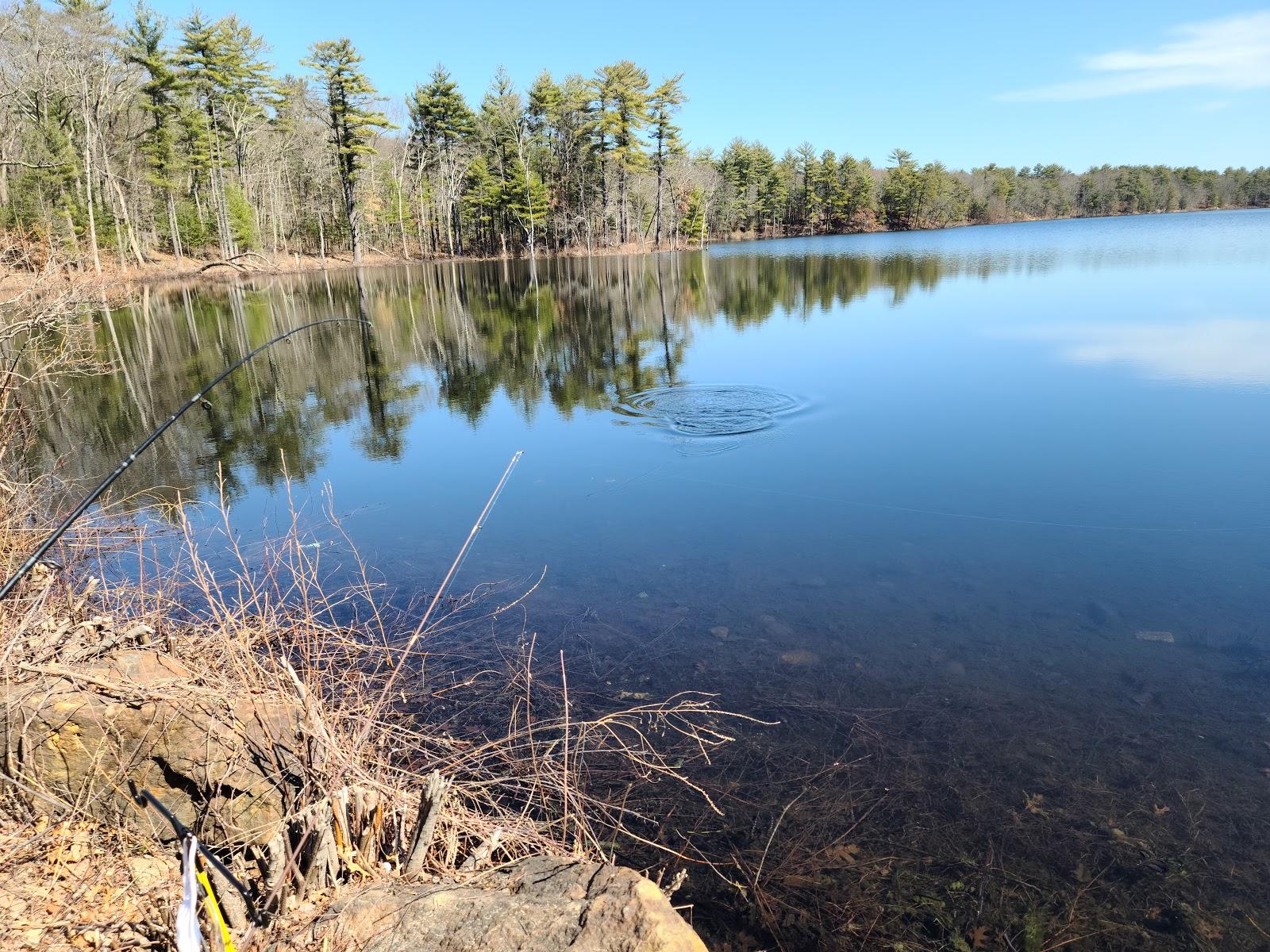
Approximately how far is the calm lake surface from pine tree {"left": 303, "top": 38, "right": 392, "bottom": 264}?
3106 centimetres

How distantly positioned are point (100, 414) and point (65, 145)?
2956 centimetres

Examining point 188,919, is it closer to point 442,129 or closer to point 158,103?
point 158,103

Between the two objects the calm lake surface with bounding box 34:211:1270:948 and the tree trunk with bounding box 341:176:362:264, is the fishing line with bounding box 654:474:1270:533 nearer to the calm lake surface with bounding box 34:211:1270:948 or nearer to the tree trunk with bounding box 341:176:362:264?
the calm lake surface with bounding box 34:211:1270:948

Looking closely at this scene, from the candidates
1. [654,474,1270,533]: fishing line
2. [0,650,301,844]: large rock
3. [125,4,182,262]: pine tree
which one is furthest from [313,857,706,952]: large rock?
[125,4,182,262]: pine tree

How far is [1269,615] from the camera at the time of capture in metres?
A: 5.98

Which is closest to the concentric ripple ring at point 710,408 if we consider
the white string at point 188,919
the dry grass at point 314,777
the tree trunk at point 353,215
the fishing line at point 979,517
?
the fishing line at point 979,517

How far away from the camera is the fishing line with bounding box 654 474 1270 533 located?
7.65m

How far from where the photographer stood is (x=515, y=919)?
9.00 ft

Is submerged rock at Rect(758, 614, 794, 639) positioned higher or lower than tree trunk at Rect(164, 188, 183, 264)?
lower

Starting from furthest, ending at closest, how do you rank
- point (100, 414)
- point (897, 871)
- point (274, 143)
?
point (274, 143), point (100, 414), point (897, 871)

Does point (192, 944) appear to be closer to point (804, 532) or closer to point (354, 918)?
point (354, 918)

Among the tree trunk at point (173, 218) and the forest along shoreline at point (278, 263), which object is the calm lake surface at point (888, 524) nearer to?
the forest along shoreline at point (278, 263)

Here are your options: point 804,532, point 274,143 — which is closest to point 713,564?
point 804,532

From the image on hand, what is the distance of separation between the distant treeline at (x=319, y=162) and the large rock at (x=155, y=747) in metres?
13.9
